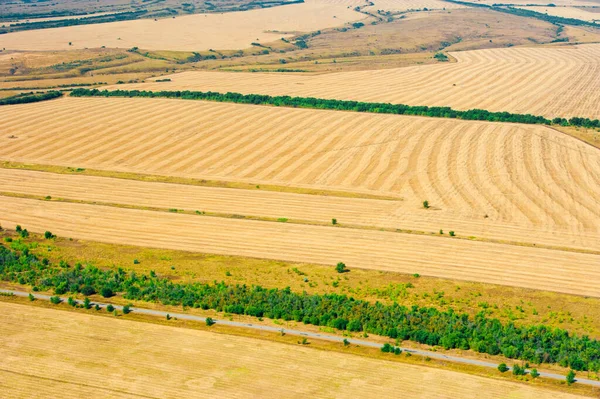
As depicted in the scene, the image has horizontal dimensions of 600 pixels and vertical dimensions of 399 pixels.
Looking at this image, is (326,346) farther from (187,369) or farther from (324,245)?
Result: (324,245)

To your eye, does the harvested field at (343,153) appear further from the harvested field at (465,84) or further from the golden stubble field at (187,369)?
the golden stubble field at (187,369)

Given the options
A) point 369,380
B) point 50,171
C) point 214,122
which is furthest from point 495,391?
point 214,122

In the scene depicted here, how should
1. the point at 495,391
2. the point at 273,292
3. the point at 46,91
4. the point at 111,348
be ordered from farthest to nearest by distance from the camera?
1. the point at 46,91
2. the point at 273,292
3. the point at 111,348
4. the point at 495,391

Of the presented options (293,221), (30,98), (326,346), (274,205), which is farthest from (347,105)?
(326,346)

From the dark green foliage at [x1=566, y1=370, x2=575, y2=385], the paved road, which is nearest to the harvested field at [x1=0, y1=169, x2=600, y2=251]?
the paved road

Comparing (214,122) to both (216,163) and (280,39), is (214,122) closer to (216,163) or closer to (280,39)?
(216,163)

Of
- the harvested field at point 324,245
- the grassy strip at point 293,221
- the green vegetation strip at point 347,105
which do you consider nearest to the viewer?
the harvested field at point 324,245

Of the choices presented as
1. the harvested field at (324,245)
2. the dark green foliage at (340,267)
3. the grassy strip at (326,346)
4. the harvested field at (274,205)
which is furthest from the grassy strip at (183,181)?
the grassy strip at (326,346)
